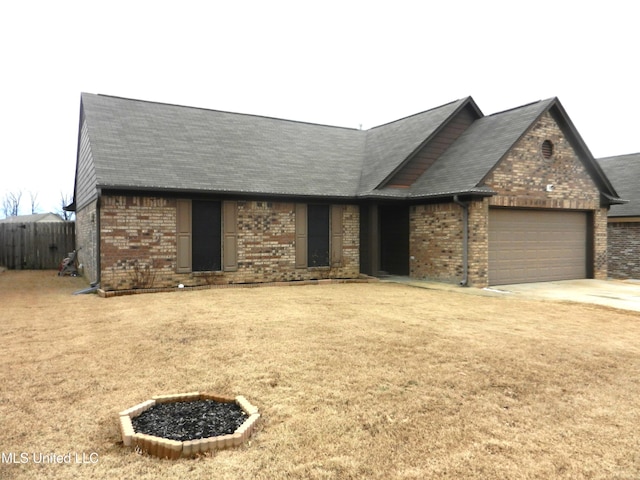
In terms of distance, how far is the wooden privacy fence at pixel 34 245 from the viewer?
64.6 ft

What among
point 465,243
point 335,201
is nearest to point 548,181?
point 465,243

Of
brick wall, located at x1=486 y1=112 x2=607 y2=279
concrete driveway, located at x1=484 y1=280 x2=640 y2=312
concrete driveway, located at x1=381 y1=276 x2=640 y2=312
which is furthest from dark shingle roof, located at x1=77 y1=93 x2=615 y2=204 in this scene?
concrete driveway, located at x1=484 y1=280 x2=640 y2=312

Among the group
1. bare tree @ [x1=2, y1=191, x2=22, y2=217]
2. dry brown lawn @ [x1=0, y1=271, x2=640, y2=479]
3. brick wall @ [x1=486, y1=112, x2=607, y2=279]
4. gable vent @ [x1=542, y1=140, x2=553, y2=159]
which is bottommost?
dry brown lawn @ [x1=0, y1=271, x2=640, y2=479]

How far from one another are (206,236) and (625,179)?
20179 mm

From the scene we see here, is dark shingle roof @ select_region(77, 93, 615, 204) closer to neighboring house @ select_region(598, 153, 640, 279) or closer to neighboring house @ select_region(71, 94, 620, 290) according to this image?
neighboring house @ select_region(71, 94, 620, 290)

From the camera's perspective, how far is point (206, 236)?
13.0 m

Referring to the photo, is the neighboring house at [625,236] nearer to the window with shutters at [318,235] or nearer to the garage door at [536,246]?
the garage door at [536,246]

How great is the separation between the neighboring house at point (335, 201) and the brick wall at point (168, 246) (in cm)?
3

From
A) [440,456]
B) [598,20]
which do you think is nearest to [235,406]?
[440,456]

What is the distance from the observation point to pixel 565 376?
5098 mm

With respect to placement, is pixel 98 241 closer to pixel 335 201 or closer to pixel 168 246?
pixel 168 246

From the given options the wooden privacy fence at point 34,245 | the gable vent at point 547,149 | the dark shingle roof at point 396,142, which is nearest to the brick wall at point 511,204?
the gable vent at point 547,149

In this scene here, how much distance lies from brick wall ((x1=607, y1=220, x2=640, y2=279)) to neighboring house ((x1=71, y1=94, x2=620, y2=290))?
11.3 ft

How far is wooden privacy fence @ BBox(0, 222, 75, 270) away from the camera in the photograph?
1969 cm
